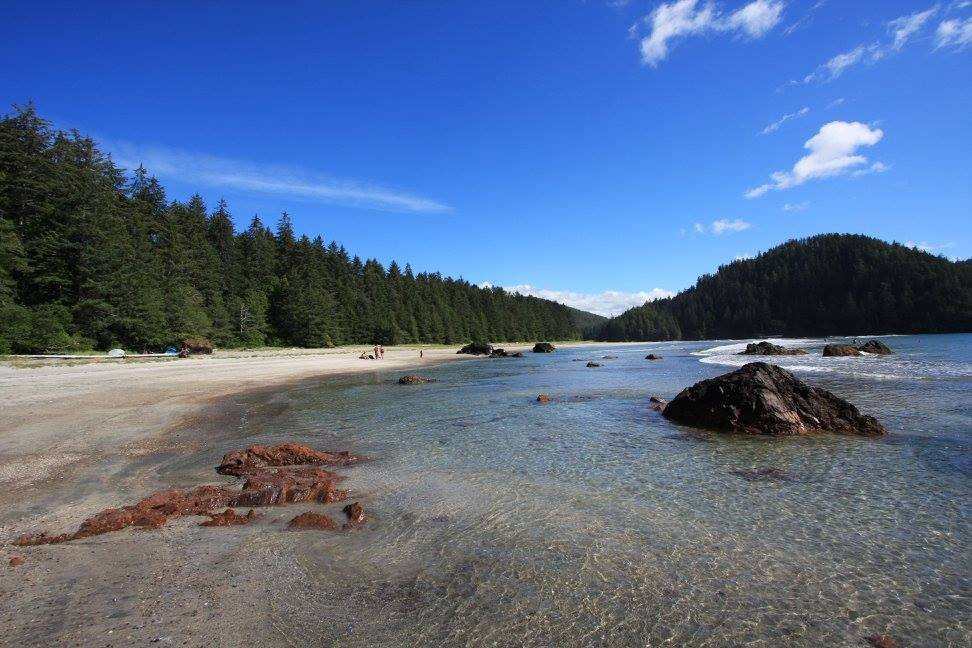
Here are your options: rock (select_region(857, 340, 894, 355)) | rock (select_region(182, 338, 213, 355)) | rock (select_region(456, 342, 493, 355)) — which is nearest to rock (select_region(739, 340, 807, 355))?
rock (select_region(857, 340, 894, 355))

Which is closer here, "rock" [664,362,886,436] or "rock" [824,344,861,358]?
"rock" [664,362,886,436]

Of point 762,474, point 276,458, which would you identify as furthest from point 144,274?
point 762,474

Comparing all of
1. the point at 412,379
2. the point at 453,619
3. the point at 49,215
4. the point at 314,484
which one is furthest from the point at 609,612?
the point at 49,215

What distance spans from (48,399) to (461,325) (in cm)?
11192

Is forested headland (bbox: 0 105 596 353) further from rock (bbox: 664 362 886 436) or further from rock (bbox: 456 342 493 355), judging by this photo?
rock (bbox: 664 362 886 436)

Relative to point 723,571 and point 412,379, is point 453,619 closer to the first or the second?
point 723,571

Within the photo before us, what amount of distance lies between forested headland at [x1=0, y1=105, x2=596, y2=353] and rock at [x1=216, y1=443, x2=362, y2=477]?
35.5 meters

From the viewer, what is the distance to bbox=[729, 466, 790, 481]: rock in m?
9.19

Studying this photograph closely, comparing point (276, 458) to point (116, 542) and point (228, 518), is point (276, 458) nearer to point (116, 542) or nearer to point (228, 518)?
point (228, 518)

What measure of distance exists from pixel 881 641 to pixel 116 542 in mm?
8910

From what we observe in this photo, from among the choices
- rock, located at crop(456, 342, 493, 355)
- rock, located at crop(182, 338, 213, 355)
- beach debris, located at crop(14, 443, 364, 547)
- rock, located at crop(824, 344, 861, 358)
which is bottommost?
beach debris, located at crop(14, 443, 364, 547)

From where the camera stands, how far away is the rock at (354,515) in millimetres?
7146

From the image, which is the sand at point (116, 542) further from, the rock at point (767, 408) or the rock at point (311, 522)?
the rock at point (767, 408)

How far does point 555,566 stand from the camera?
579cm
